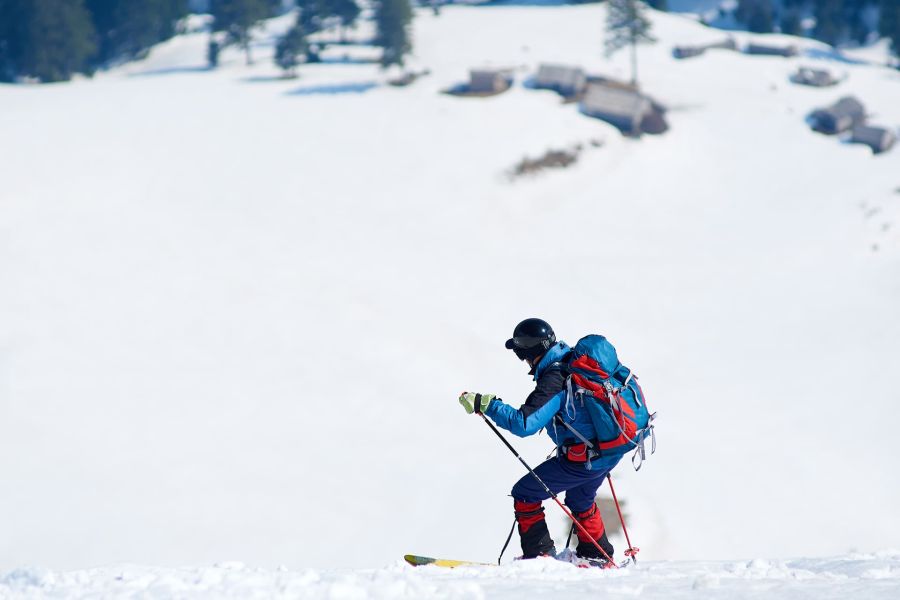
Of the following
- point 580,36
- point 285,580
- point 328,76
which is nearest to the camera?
point 285,580

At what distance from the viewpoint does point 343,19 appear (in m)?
65.3

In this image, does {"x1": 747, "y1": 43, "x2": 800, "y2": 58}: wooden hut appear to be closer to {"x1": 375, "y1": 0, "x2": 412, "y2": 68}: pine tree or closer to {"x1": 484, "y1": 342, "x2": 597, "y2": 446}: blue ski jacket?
{"x1": 375, "y1": 0, "x2": 412, "y2": 68}: pine tree

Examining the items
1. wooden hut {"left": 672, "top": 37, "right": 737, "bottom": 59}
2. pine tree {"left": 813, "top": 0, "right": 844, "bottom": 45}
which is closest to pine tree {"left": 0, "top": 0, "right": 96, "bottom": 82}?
wooden hut {"left": 672, "top": 37, "right": 737, "bottom": 59}

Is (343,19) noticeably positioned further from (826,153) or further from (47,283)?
(47,283)

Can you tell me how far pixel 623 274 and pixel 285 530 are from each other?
60.9ft

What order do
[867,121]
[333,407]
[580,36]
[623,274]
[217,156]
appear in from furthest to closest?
[580,36]
[867,121]
[217,156]
[623,274]
[333,407]

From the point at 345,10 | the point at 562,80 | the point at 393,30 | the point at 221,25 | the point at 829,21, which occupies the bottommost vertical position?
the point at 829,21

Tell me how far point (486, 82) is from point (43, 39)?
1209 inches

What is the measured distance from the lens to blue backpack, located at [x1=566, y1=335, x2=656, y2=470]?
6.94 meters

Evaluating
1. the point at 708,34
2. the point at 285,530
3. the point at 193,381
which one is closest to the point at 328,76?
the point at 708,34

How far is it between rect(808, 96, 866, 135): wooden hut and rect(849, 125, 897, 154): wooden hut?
1404 mm

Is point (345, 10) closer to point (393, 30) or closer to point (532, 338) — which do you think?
point (393, 30)

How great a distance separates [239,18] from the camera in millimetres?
60969

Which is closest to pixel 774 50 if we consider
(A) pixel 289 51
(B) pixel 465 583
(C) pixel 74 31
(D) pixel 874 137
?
(D) pixel 874 137
